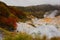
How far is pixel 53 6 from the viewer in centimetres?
684

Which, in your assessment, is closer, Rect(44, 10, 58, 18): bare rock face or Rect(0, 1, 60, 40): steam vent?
Rect(0, 1, 60, 40): steam vent

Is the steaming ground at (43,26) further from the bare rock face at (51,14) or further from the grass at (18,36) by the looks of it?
the grass at (18,36)

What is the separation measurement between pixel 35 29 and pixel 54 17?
0.56m

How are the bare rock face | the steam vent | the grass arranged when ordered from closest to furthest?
the grass < the steam vent < the bare rock face

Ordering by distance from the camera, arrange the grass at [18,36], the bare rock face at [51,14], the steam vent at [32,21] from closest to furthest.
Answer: the grass at [18,36] → the steam vent at [32,21] → the bare rock face at [51,14]

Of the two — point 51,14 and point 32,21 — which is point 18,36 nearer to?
point 32,21

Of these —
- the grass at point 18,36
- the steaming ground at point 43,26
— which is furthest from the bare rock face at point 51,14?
the grass at point 18,36

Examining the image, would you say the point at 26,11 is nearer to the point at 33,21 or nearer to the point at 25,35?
the point at 33,21

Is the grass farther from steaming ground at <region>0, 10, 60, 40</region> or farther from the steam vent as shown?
steaming ground at <region>0, 10, 60, 40</region>

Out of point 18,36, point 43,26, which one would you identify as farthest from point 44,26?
point 18,36

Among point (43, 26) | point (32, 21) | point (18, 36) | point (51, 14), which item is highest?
point (51, 14)

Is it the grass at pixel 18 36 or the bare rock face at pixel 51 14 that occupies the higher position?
the bare rock face at pixel 51 14

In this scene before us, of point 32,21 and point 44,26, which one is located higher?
point 32,21

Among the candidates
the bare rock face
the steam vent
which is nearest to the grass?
the steam vent
